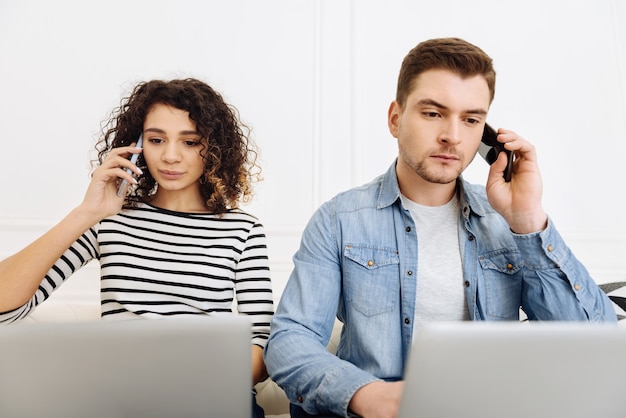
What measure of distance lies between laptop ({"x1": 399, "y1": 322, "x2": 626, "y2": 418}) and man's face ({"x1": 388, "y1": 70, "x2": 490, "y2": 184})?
66 centimetres

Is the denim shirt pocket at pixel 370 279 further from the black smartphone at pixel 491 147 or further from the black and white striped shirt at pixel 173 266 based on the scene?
the black smartphone at pixel 491 147

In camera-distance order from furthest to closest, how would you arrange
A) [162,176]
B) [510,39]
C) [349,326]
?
[510,39], [162,176], [349,326]

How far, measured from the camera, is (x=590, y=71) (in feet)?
7.11

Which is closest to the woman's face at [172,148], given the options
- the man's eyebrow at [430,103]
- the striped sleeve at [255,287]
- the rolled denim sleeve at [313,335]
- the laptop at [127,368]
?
the striped sleeve at [255,287]

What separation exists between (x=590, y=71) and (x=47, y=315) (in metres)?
2.12

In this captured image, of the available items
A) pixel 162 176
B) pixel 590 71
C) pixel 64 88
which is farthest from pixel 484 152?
pixel 64 88

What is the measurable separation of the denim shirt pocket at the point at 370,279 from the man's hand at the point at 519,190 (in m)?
0.26

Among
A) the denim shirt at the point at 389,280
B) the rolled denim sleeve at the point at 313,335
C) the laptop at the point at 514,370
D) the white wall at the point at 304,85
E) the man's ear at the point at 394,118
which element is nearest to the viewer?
the laptop at the point at 514,370

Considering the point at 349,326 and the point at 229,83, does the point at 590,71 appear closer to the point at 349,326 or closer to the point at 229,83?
the point at 229,83

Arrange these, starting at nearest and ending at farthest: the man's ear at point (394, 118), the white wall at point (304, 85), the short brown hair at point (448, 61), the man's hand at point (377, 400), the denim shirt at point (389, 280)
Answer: the man's hand at point (377, 400) → the denim shirt at point (389, 280) → the short brown hair at point (448, 61) → the man's ear at point (394, 118) → the white wall at point (304, 85)

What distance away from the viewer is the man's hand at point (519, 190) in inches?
46.9

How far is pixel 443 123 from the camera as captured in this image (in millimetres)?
1259

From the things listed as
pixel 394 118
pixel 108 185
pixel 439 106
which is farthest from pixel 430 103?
pixel 108 185

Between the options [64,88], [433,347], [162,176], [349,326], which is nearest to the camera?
[433,347]
